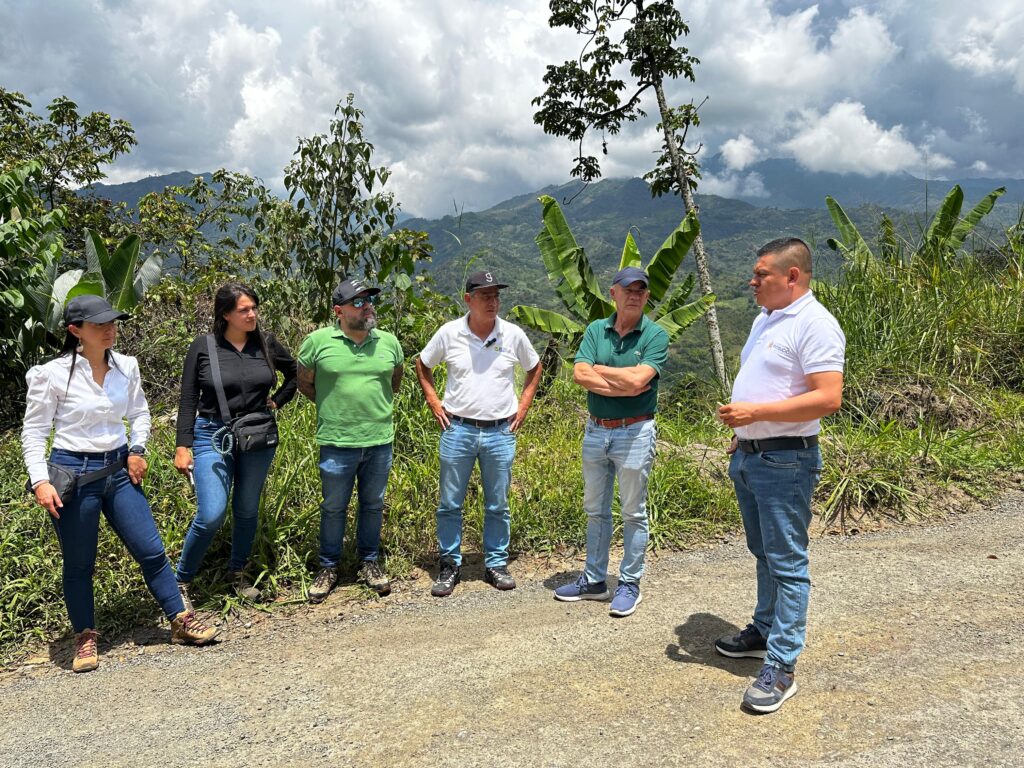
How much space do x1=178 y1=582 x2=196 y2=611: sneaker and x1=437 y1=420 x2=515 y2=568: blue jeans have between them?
4.72 feet

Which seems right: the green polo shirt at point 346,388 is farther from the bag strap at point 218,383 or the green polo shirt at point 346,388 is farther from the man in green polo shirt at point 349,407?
the bag strap at point 218,383

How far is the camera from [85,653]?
340cm

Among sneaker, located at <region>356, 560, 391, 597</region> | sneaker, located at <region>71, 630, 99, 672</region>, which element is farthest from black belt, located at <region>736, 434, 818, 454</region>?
sneaker, located at <region>71, 630, 99, 672</region>

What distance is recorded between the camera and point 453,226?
696cm

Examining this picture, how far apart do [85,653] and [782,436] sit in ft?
11.6

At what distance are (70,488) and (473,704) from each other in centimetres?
215

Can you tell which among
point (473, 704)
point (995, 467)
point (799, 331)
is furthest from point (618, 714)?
point (995, 467)

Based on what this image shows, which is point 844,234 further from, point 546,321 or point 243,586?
point 243,586

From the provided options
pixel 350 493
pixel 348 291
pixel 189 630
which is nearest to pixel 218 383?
pixel 348 291

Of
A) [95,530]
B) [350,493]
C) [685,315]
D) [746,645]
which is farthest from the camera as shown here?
[685,315]

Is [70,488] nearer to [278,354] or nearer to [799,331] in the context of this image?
[278,354]

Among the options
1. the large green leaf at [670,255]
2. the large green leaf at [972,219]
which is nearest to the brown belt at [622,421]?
the large green leaf at [670,255]

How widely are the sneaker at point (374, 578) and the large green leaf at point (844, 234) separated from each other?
23.6ft

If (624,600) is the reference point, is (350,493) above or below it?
above
